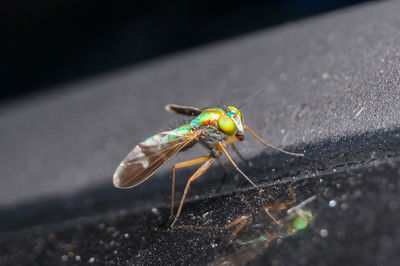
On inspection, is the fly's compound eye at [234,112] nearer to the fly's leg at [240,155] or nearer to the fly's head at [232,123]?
Result: the fly's head at [232,123]

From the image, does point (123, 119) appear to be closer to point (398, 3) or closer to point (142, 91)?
point (142, 91)

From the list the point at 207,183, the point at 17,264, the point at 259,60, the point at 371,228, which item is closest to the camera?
the point at 371,228

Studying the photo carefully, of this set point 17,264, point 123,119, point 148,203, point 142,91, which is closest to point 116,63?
point 142,91

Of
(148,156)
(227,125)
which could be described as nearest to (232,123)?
(227,125)

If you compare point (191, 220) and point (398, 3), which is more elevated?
point (398, 3)

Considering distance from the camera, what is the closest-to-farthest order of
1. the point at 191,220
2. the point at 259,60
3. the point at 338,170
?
the point at 338,170 → the point at 191,220 → the point at 259,60

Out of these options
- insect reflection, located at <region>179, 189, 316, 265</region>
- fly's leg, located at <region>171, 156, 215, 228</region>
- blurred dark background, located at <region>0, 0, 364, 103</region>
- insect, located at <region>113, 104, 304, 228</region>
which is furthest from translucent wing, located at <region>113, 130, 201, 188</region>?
blurred dark background, located at <region>0, 0, 364, 103</region>
